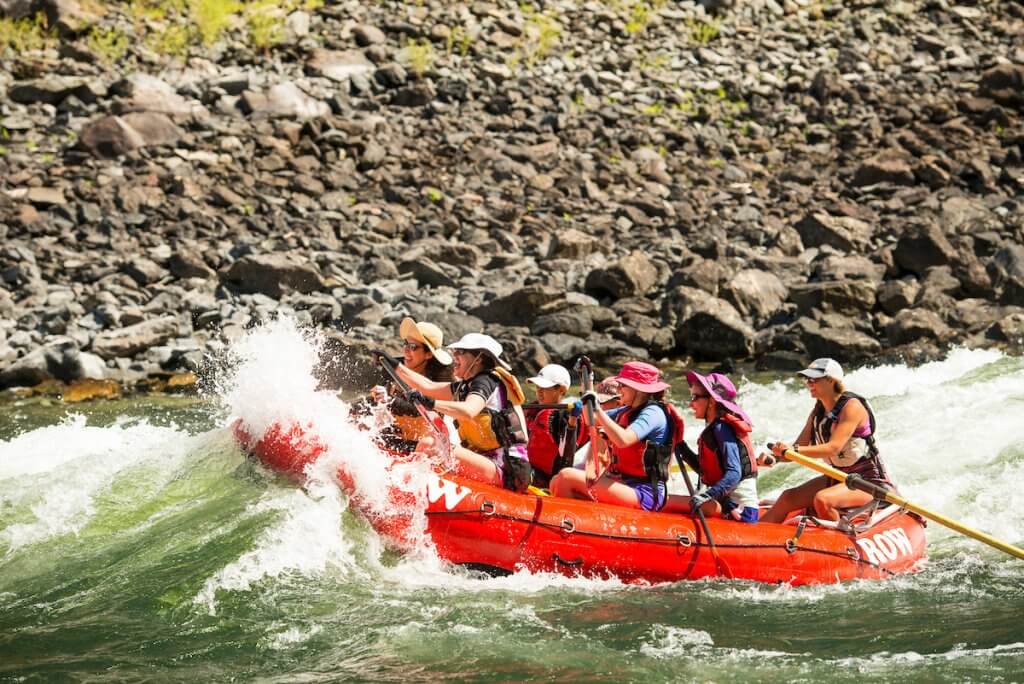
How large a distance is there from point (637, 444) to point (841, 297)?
27.5 feet

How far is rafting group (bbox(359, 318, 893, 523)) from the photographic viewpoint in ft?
25.3

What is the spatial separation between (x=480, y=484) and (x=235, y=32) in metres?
17.6

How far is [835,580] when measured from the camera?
7.86 metres

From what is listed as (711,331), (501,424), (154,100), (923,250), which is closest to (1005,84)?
(923,250)

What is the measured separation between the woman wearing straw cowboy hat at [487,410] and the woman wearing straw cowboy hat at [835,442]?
63.8 inches

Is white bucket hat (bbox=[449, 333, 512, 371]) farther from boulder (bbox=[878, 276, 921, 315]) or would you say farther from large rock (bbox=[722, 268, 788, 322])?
boulder (bbox=[878, 276, 921, 315])

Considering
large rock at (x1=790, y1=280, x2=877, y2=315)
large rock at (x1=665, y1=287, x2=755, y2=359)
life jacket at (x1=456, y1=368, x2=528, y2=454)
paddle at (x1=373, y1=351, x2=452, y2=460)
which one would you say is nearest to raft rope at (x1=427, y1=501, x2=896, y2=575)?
paddle at (x1=373, y1=351, x2=452, y2=460)

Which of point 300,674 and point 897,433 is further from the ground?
point 300,674

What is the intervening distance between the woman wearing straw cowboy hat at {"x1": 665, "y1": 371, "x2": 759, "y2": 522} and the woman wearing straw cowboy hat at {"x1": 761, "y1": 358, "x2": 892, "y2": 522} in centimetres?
21

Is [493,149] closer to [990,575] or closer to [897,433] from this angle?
[897,433]

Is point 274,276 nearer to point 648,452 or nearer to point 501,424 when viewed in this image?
point 501,424

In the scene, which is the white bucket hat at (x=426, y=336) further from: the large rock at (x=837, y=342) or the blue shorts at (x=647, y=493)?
the large rock at (x=837, y=342)

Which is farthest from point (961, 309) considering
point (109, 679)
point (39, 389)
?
point (109, 679)

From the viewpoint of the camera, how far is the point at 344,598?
716cm
